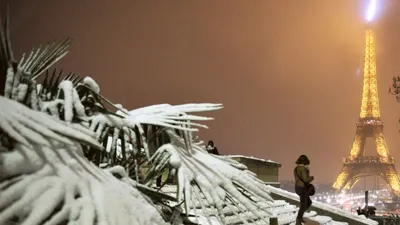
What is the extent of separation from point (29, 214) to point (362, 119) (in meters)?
54.6

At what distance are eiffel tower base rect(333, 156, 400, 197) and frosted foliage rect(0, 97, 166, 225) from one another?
167 ft

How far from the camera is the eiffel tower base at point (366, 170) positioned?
51250mm

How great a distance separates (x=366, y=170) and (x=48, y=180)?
54.5 m

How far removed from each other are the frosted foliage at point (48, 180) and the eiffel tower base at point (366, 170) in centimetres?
5092

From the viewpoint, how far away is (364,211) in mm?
17203

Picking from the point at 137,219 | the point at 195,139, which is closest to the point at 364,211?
the point at 195,139

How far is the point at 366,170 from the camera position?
5247 centimetres

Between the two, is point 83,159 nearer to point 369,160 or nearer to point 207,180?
point 207,180

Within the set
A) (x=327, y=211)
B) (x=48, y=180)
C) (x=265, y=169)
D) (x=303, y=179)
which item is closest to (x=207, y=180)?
(x=48, y=180)

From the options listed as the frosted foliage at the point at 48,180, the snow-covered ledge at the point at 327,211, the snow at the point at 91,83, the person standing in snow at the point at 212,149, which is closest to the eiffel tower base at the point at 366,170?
the snow-covered ledge at the point at 327,211

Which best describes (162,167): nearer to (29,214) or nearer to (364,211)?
(29,214)

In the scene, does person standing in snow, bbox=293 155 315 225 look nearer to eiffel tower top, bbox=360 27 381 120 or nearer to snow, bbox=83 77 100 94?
snow, bbox=83 77 100 94

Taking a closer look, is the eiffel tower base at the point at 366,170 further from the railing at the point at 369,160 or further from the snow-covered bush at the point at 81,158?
the snow-covered bush at the point at 81,158

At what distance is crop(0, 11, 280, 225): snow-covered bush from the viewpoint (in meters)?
1.71
